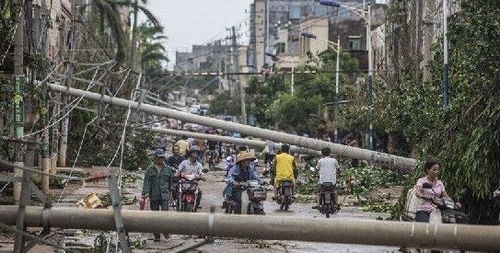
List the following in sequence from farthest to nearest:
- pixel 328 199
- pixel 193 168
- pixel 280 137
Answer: pixel 280 137 → pixel 328 199 → pixel 193 168

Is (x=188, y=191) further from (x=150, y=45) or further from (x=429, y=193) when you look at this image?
(x=150, y=45)

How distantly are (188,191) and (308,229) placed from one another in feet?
37.7

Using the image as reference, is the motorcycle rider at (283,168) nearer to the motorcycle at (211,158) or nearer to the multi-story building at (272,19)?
the motorcycle at (211,158)

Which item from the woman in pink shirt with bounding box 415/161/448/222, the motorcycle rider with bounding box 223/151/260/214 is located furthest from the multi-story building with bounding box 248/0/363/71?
the woman in pink shirt with bounding box 415/161/448/222

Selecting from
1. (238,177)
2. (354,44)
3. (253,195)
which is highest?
(354,44)

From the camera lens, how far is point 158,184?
18547 mm

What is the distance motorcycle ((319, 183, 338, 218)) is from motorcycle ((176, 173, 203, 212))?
4365 millimetres

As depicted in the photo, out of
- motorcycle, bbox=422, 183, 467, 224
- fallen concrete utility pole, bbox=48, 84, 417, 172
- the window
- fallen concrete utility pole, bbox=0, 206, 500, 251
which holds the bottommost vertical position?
motorcycle, bbox=422, 183, 467, 224

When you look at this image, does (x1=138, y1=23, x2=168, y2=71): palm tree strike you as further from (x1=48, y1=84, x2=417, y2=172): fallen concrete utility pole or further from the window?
(x1=48, y1=84, x2=417, y2=172): fallen concrete utility pole

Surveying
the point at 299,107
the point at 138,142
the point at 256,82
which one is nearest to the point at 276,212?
the point at 138,142

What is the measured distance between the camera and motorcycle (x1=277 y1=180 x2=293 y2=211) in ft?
83.3

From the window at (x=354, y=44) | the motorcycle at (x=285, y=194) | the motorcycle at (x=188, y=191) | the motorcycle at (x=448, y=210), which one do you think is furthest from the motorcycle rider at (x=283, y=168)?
the window at (x=354, y=44)

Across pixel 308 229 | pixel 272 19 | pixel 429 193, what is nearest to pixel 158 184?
pixel 429 193

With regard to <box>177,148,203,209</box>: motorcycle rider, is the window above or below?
above
